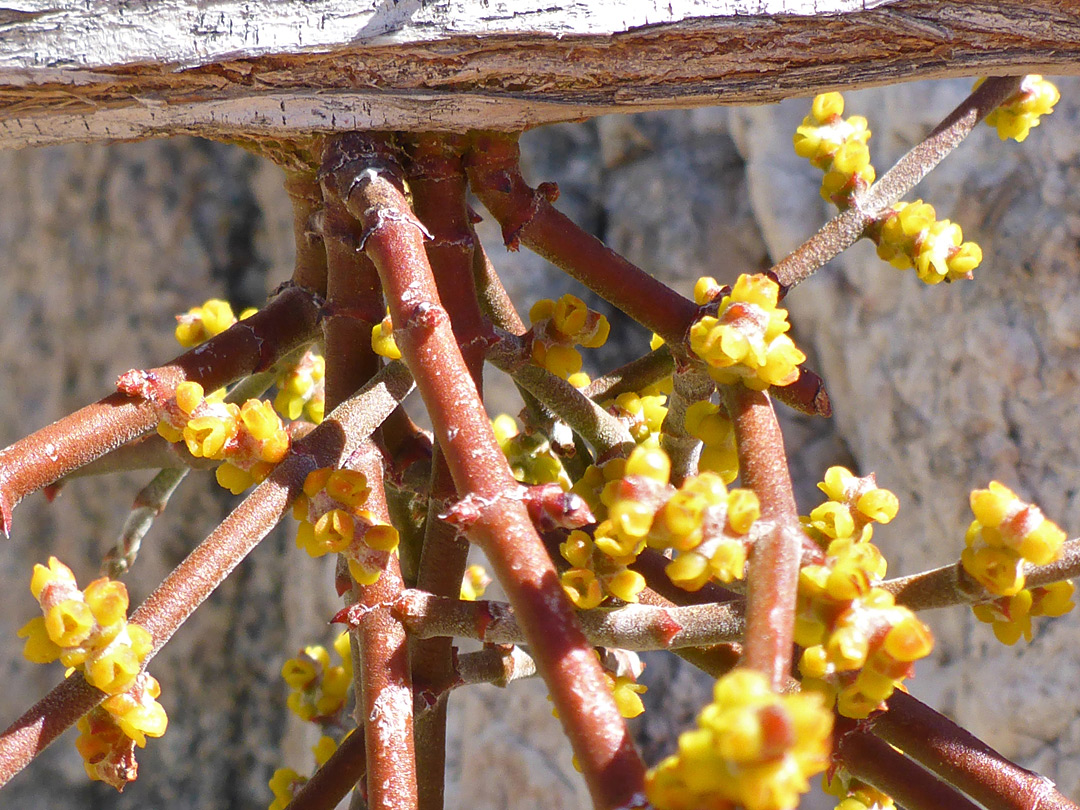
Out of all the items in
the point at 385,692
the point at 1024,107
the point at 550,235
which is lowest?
the point at 385,692

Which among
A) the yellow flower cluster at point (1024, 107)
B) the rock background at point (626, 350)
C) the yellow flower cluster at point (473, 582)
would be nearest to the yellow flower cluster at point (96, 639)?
the yellow flower cluster at point (473, 582)

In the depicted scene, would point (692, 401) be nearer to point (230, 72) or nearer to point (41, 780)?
point (230, 72)

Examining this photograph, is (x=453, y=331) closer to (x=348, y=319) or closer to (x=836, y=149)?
(x=348, y=319)

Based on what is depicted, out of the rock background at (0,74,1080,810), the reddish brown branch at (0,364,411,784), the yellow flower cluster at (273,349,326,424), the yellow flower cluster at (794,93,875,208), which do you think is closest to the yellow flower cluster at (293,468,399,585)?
the reddish brown branch at (0,364,411,784)

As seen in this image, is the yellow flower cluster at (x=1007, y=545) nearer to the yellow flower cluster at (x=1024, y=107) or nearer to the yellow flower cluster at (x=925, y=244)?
the yellow flower cluster at (x=925, y=244)

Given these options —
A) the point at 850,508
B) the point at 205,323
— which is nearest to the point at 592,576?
the point at 850,508
